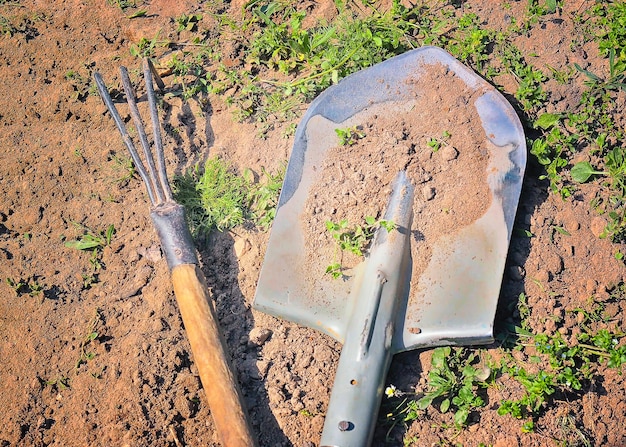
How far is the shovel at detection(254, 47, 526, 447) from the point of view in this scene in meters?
2.32

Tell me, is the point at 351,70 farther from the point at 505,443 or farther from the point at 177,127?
the point at 505,443

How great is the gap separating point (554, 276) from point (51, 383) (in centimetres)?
194

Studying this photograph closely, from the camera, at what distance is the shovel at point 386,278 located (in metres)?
2.32

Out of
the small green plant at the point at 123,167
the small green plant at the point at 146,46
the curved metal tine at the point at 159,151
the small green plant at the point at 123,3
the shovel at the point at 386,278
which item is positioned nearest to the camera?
the shovel at the point at 386,278

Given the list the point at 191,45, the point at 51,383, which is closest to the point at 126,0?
the point at 191,45

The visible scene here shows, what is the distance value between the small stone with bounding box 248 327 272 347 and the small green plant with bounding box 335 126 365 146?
79 centimetres

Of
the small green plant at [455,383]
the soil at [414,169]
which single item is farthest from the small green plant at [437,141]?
the small green plant at [455,383]

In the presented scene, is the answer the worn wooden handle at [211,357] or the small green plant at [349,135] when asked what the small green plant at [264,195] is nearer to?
the small green plant at [349,135]

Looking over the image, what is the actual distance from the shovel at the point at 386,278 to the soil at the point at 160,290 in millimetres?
145

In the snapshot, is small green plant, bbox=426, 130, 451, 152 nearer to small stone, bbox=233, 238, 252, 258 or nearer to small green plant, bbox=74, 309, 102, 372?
small stone, bbox=233, 238, 252, 258

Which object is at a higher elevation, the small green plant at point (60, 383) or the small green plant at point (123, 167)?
the small green plant at point (123, 167)

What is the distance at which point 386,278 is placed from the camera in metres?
2.45

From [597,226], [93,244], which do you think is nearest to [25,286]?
[93,244]

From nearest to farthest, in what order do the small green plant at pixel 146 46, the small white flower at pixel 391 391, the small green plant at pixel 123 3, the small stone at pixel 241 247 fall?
1. the small white flower at pixel 391 391
2. the small stone at pixel 241 247
3. the small green plant at pixel 146 46
4. the small green plant at pixel 123 3
